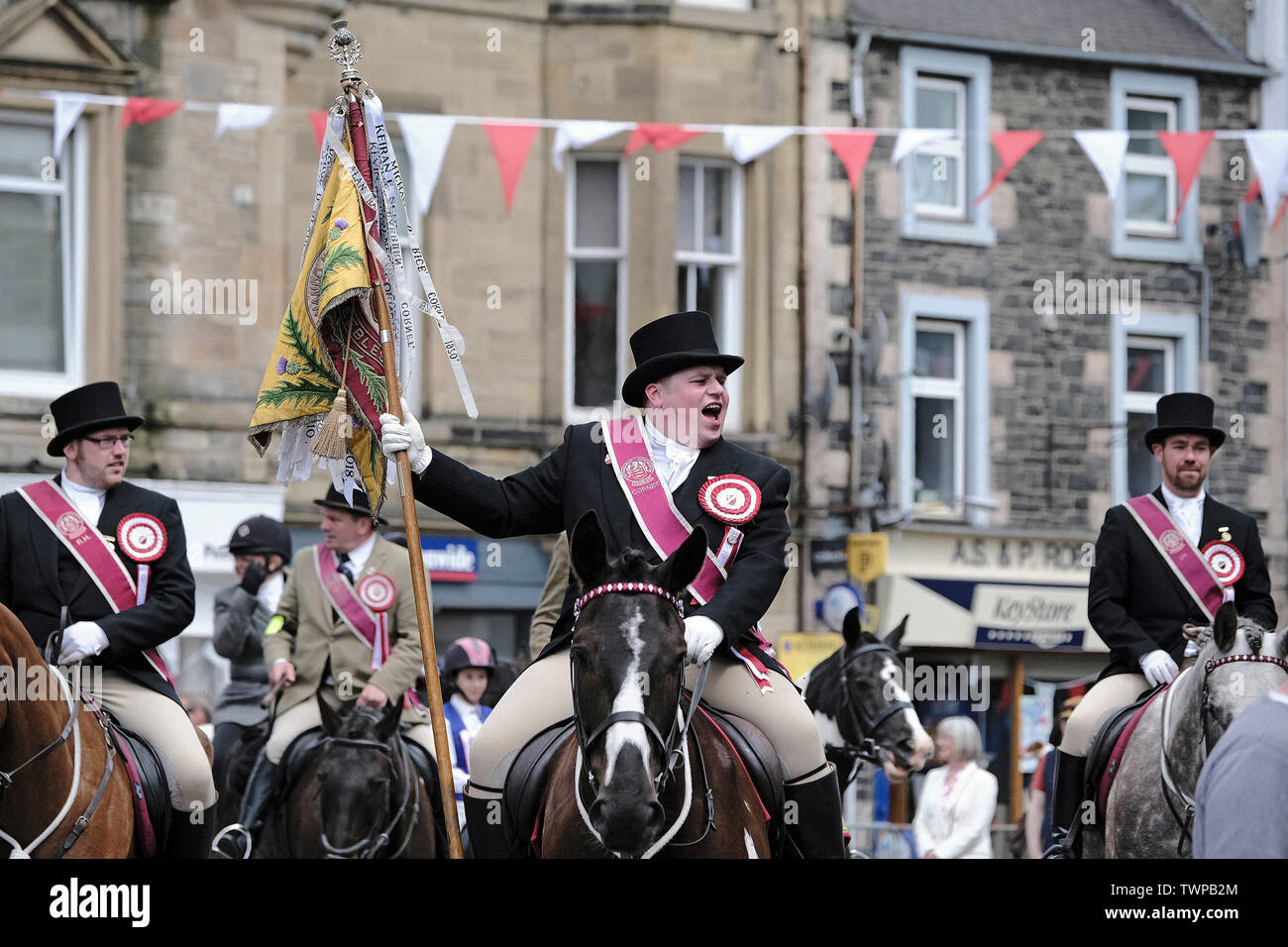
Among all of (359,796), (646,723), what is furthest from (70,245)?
(646,723)

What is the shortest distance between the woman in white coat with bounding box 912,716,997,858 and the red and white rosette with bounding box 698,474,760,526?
25.0 feet

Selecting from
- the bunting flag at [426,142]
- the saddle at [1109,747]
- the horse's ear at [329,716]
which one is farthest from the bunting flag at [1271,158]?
the horse's ear at [329,716]

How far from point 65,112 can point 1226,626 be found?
45.4ft

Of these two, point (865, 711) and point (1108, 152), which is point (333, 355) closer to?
point (865, 711)

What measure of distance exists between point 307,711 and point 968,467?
49.5ft

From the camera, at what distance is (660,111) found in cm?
2394

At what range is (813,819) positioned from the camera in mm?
7422

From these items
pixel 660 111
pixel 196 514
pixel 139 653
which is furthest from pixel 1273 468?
pixel 139 653

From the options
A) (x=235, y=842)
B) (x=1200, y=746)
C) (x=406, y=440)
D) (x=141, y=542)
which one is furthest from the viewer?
(x=235, y=842)

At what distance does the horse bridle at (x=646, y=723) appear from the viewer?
614 centimetres

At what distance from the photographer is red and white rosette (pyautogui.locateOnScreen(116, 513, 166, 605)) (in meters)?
8.96

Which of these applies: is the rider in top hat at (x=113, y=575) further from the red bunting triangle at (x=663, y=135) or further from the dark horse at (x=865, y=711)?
the red bunting triangle at (x=663, y=135)

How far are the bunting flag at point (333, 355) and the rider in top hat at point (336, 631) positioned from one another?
4468 millimetres
